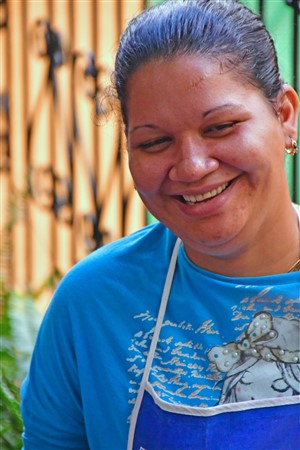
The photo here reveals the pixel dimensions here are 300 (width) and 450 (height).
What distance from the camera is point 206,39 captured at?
162cm

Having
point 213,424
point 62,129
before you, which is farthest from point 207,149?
point 62,129

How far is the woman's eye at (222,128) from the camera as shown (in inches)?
62.3

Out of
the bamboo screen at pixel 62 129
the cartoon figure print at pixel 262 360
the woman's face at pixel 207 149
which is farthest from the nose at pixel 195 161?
the bamboo screen at pixel 62 129

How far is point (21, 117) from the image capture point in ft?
13.1

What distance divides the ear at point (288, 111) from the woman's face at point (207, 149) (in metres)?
0.03

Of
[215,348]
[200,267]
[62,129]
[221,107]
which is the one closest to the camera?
[221,107]

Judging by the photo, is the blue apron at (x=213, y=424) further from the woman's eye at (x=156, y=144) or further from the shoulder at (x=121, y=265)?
the woman's eye at (x=156, y=144)

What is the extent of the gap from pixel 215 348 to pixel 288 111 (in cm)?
45

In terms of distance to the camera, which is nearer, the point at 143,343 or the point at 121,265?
the point at 143,343

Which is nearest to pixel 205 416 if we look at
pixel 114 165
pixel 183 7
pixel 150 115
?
pixel 150 115

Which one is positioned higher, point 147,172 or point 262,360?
point 147,172

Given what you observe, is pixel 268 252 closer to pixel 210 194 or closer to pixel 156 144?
pixel 210 194

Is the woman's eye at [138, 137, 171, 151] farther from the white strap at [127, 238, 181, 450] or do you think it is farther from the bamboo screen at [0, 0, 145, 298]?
the bamboo screen at [0, 0, 145, 298]

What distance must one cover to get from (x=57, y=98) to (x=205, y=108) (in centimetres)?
229
